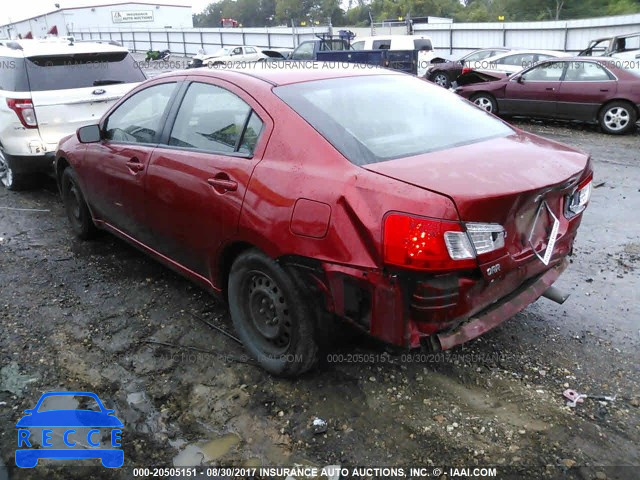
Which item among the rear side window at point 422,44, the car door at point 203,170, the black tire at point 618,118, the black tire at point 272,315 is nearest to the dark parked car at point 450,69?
the rear side window at point 422,44

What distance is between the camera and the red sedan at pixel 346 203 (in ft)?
7.95

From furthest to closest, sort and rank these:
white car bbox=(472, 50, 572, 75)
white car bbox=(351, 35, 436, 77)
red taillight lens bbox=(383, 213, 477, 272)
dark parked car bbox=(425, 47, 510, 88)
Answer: white car bbox=(351, 35, 436, 77) < dark parked car bbox=(425, 47, 510, 88) < white car bbox=(472, 50, 572, 75) < red taillight lens bbox=(383, 213, 477, 272)

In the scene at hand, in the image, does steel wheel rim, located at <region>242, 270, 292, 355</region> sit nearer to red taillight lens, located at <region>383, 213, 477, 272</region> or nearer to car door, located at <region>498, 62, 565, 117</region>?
red taillight lens, located at <region>383, 213, 477, 272</region>

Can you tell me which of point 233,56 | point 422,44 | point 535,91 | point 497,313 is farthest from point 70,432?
point 233,56

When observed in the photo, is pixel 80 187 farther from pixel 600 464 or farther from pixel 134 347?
pixel 600 464

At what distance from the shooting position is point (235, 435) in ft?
8.99

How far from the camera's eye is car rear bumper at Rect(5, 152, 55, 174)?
6.25 meters

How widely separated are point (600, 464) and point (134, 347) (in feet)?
8.72

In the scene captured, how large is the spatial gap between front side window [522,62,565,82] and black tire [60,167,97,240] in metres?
9.25

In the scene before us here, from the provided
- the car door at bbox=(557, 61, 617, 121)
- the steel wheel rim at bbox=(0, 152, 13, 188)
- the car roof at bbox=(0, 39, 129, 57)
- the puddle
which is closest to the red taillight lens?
the puddle

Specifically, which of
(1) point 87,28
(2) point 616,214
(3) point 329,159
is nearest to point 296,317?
Result: (3) point 329,159

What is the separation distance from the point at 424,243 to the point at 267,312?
1106 mm

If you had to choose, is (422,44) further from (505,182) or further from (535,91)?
(505,182)

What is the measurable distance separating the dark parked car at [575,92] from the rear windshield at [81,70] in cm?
762
